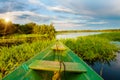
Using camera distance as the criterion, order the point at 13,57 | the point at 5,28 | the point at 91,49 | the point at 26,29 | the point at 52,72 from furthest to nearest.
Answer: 1. the point at 26,29
2. the point at 5,28
3. the point at 91,49
4. the point at 13,57
5. the point at 52,72

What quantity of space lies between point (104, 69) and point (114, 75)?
100 centimetres

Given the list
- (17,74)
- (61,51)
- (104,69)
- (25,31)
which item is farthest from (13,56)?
(25,31)

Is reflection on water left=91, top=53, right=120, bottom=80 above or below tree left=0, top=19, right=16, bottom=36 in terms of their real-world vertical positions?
below

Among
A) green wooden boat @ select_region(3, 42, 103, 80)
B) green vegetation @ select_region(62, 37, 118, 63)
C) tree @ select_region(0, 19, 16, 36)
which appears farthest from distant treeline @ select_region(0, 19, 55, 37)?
green wooden boat @ select_region(3, 42, 103, 80)

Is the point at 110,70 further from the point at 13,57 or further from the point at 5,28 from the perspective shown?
the point at 5,28

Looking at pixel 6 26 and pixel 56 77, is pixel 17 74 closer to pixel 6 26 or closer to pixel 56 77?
pixel 56 77

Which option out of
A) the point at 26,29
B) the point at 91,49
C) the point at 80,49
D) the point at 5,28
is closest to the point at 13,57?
the point at 80,49

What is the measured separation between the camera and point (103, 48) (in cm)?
1295

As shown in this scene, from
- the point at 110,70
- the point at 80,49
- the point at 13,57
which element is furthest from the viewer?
the point at 80,49

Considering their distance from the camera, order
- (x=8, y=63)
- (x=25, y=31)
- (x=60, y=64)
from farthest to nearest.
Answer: (x=25, y=31) → (x=8, y=63) → (x=60, y=64)

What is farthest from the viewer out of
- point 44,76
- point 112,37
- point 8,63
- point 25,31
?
point 25,31

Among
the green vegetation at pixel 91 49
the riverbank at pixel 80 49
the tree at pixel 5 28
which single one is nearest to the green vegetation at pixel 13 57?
the riverbank at pixel 80 49

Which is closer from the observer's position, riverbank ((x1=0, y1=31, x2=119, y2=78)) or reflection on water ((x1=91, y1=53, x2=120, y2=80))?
reflection on water ((x1=91, y1=53, x2=120, y2=80))

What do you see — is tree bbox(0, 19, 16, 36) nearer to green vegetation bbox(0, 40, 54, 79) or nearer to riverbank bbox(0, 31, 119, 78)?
riverbank bbox(0, 31, 119, 78)
